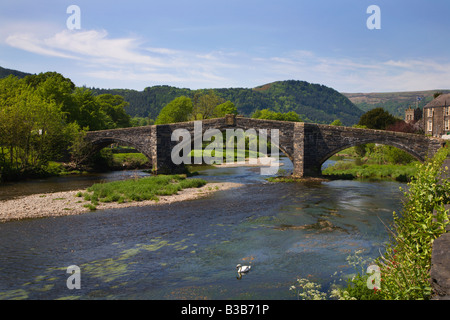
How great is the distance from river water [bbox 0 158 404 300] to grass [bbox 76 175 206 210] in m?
2.98

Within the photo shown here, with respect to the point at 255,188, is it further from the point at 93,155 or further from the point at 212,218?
the point at 93,155

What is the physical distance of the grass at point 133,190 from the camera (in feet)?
90.4

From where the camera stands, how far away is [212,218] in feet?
73.4

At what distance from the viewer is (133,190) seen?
29.8 m

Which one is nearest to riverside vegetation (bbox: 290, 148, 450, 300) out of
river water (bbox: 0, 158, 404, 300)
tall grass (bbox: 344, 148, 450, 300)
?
tall grass (bbox: 344, 148, 450, 300)

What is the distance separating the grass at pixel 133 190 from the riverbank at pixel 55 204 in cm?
51

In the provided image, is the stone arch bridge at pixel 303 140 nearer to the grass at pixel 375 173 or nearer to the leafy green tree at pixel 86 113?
the grass at pixel 375 173

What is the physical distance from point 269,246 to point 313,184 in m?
21.1

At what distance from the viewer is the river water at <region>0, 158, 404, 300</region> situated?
1215cm

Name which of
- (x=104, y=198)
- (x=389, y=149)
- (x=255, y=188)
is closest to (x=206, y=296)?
(x=104, y=198)

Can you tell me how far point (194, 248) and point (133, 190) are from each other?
14769 millimetres

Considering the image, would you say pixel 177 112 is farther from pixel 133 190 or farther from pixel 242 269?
pixel 242 269

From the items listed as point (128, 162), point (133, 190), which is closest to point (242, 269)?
point (133, 190)
